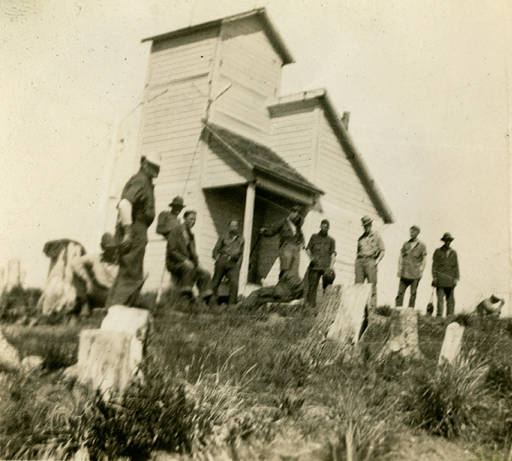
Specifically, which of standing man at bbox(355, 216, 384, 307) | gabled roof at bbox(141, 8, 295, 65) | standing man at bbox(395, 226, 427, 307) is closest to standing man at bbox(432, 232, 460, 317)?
standing man at bbox(395, 226, 427, 307)

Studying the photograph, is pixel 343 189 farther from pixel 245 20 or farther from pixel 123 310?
pixel 123 310

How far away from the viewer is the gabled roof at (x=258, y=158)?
13242mm

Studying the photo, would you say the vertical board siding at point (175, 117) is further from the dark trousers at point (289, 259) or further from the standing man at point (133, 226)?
the standing man at point (133, 226)

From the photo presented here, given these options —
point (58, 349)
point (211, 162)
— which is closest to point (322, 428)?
point (58, 349)

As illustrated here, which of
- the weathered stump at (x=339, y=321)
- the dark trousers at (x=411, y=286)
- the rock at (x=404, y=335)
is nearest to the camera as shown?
the weathered stump at (x=339, y=321)

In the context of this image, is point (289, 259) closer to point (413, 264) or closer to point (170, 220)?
point (170, 220)

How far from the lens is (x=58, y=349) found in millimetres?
5277

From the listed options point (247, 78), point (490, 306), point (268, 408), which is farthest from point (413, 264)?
point (268, 408)

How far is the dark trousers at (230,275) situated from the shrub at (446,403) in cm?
631

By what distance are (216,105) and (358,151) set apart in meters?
4.33

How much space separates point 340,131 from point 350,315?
10.5 metres

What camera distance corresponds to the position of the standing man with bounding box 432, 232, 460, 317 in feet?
37.0

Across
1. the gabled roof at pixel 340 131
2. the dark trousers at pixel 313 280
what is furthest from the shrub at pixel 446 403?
the gabled roof at pixel 340 131

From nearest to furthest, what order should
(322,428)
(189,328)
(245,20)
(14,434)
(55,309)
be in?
(14,434) < (322,428) < (189,328) < (55,309) < (245,20)
